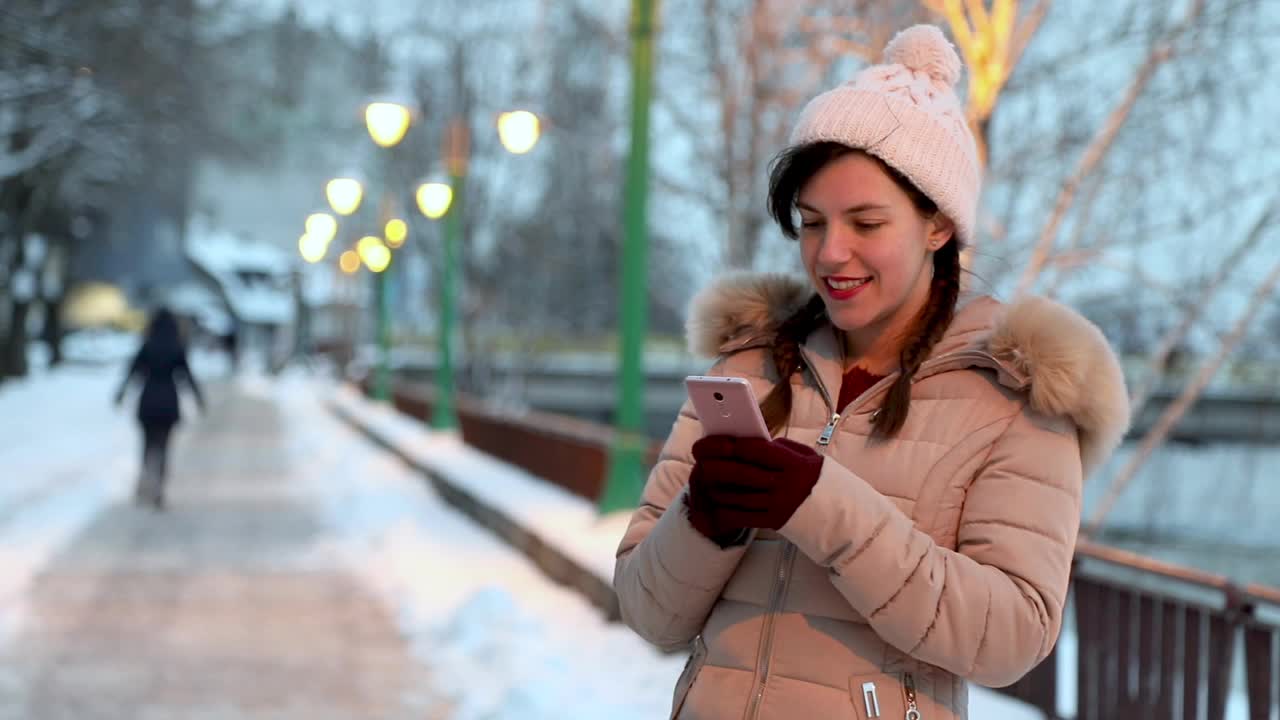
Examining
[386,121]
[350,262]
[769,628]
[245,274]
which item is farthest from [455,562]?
[245,274]

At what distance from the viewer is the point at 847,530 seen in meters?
2.16

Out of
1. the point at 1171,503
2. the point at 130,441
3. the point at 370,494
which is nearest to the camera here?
the point at 370,494

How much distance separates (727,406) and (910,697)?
571 mm

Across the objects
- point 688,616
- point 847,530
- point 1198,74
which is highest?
point 1198,74

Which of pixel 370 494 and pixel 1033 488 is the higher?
pixel 1033 488

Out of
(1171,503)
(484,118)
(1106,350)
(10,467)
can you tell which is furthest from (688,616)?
(484,118)

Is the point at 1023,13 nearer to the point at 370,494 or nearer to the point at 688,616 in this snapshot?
the point at 370,494

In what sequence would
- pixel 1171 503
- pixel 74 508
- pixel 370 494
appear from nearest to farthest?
pixel 74 508 → pixel 370 494 → pixel 1171 503

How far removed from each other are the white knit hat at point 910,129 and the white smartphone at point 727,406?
47cm

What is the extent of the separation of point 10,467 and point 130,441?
19.8 feet

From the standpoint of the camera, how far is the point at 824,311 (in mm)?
2645

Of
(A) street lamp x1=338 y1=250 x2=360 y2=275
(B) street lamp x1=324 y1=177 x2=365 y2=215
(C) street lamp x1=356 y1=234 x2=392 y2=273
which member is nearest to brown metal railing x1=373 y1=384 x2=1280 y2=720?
(B) street lamp x1=324 y1=177 x2=365 y2=215

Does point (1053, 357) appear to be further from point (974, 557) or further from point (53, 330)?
point (53, 330)

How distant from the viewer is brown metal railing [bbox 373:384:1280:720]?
5.70 m
